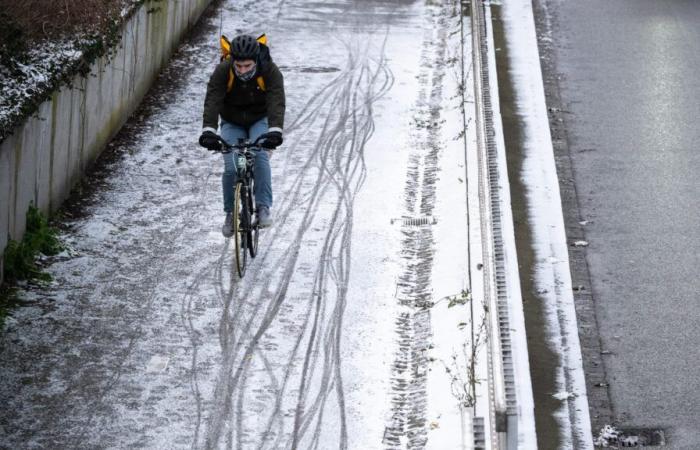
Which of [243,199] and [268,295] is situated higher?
[243,199]

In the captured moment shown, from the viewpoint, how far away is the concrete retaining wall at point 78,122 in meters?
10.9

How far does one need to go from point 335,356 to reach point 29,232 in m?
3.07

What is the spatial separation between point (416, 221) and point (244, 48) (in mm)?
2580

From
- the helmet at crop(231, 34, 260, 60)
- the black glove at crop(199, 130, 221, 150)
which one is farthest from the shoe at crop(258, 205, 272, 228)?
the helmet at crop(231, 34, 260, 60)

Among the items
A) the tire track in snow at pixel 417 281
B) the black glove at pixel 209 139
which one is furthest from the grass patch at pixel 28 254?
the tire track in snow at pixel 417 281

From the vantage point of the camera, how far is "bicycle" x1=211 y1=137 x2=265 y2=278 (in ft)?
36.1

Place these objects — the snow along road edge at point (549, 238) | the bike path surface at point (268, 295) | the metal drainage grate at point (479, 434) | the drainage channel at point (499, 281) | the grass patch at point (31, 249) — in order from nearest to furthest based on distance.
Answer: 1. the drainage channel at point (499, 281)
2. the metal drainage grate at point (479, 434)
3. the bike path surface at point (268, 295)
4. the snow along road edge at point (549, 238)
5. the grass patch at point (31, 249)

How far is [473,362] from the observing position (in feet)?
30.4

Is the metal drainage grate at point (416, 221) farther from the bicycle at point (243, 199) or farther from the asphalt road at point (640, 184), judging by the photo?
the bicycle at point (243, 199)

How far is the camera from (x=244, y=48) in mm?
10789

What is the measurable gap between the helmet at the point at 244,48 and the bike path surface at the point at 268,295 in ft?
5.97

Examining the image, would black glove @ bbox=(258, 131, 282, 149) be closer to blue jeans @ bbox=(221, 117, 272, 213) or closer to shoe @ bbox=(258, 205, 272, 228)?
blue jeans @ bbox=(221, 117, 272, 213)

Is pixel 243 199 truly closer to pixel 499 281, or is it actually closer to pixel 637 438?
pixel 499 281

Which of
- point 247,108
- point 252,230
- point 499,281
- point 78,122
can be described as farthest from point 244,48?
point 499,281
